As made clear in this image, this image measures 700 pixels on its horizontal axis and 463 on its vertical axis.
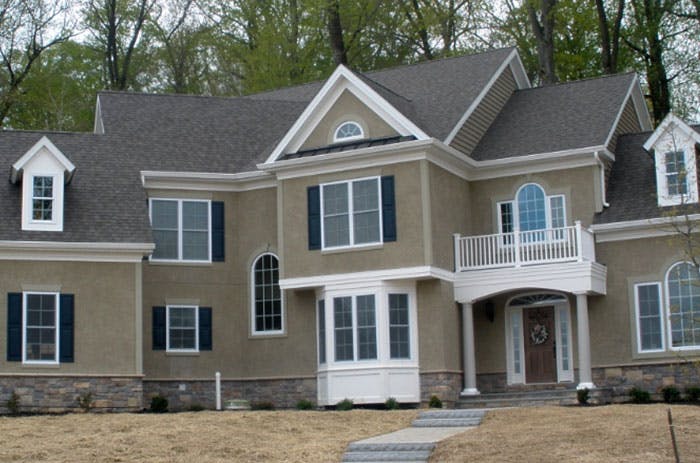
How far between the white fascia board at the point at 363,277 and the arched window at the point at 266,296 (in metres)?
1.59

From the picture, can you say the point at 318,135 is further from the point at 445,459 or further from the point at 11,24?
the point at 11,24

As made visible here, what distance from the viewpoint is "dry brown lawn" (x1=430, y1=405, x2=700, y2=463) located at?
20.0 m

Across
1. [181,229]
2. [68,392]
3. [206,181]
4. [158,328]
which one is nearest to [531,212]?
[206,181]

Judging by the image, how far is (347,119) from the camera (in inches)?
1265

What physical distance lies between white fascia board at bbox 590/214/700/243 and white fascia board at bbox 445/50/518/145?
4.43m

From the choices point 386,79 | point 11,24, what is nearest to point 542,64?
point 386,79

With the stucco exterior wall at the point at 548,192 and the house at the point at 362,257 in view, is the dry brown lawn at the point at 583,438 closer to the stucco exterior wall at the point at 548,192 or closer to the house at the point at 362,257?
the house at the point at 362,257

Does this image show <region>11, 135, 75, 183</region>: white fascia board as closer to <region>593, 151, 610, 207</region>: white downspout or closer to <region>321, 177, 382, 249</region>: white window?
<region>321, 177, 382, 249</region>: white window

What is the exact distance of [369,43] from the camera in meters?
50.5

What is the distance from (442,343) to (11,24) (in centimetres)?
2535

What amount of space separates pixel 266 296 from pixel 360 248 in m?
3.98

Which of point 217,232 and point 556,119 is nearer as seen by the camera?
point 556,119

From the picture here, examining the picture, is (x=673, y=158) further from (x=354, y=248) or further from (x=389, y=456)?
(x=389, y=456)

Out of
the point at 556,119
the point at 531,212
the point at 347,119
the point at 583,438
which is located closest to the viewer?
the point at 583,438
